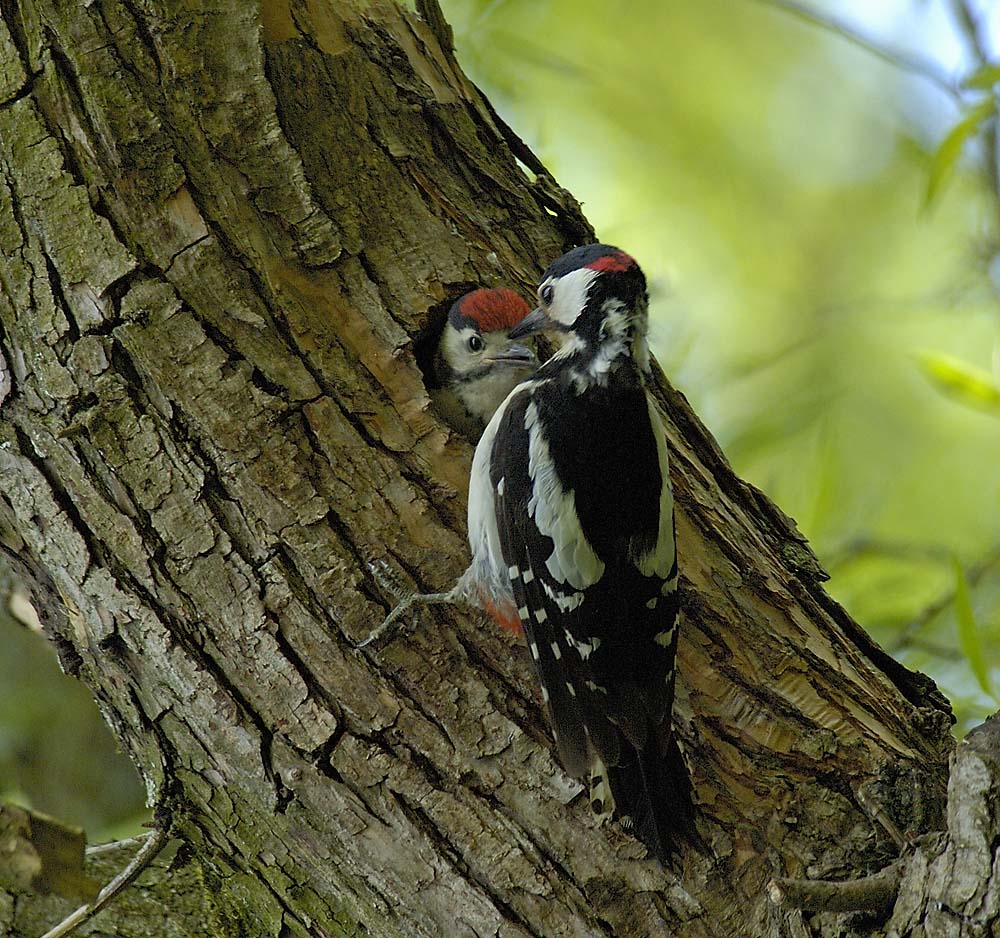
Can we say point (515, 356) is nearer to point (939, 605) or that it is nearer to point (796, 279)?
point (939, 605)

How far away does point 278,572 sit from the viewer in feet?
6.88

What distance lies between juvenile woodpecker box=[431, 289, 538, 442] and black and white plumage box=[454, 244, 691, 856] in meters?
0.12

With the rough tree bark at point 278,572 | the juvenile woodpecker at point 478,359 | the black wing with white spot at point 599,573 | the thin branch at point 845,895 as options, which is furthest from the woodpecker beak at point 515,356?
Result: the thin branch at point 845,895

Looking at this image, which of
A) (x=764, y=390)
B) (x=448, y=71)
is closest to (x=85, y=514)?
(x=448, y=71)

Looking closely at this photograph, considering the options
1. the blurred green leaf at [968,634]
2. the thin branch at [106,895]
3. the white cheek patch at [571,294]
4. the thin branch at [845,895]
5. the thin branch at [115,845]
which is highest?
the white cheek patch at [571,294]

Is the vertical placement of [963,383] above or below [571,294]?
above

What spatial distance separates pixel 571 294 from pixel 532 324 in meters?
0.15

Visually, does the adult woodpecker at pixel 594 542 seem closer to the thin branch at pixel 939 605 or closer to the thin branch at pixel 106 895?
the thin branch at pixel 106 895

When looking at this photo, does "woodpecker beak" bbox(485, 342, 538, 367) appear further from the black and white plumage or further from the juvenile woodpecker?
the black and white plumage

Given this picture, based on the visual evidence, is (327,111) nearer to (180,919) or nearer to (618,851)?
(618,851)

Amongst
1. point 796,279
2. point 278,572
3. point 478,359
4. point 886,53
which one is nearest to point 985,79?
point 886,53

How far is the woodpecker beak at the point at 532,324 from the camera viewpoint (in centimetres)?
261

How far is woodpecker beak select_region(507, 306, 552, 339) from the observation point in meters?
2.61

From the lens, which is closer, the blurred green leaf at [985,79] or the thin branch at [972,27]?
the blurred green leaf at [985,79]
